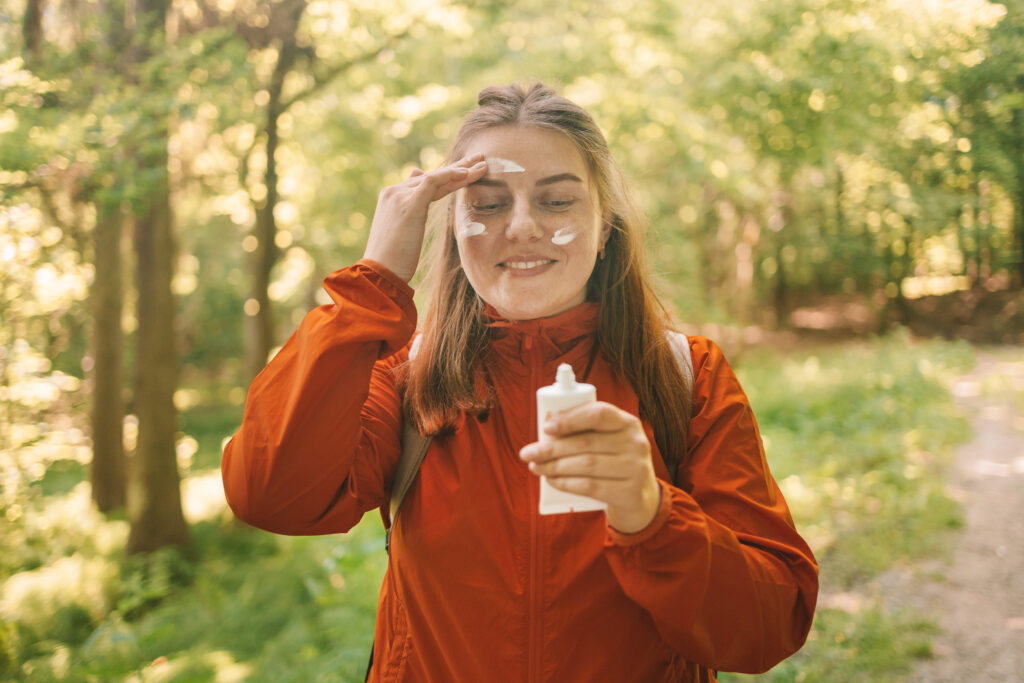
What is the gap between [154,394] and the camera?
250 inches

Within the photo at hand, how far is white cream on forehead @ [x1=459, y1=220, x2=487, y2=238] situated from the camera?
1.53 meters

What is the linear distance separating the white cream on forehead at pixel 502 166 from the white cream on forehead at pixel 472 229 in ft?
0.42

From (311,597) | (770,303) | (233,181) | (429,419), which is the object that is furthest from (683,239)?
(429,419)

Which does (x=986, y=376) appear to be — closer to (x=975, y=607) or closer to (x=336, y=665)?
(x=975, y=607)

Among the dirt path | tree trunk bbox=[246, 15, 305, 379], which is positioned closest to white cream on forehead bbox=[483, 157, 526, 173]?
the dirt path

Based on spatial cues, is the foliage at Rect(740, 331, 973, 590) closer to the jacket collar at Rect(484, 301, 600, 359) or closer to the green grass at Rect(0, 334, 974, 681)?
the green grass at Rect(0, 334, 974, 681)

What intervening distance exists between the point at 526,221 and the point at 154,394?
6.01 meters

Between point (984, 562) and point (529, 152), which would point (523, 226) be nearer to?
point (529, 152)

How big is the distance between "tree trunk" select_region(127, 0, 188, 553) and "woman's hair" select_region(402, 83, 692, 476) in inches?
216

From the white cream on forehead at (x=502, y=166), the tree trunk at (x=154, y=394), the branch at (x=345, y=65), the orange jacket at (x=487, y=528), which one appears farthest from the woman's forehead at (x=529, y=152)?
the branch at (x=345, y=65)

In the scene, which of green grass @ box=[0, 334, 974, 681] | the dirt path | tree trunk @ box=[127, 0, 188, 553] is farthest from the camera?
tree trunk @ box=[127, 0, 188, 553]

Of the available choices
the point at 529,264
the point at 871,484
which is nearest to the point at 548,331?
the point at 529,264

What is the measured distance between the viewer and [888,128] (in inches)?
97.3

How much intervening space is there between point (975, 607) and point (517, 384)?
2.06 metres
